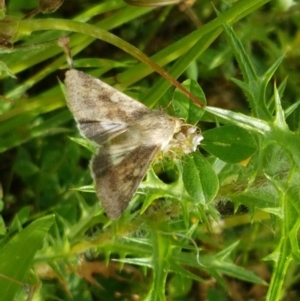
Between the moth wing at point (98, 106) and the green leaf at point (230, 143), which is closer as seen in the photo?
the green leaf at point (230, 143)

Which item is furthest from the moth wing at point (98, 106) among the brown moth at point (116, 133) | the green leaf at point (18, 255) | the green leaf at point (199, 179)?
the green leaf at point (18, 255)

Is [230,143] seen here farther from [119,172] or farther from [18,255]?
[18,255]

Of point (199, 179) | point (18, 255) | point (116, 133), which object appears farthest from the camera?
point (18, 255)

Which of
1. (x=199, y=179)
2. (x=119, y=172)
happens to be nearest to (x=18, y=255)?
(x=119, y=172)

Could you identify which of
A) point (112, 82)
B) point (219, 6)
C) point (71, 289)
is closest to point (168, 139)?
point (112, 82)

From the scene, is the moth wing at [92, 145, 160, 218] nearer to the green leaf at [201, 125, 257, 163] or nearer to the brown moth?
the brown moth

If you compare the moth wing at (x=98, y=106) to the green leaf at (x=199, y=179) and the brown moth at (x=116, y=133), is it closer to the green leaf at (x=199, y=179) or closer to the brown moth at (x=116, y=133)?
the brown moth at (x=116, y=133)

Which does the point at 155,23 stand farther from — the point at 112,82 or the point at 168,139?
the point at 168,139
